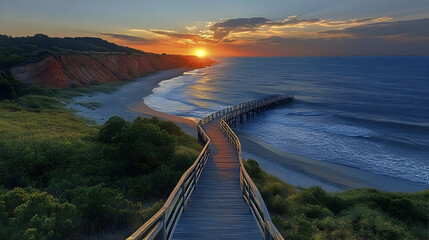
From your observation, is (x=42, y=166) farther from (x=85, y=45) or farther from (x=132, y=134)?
(x=85, y=45)

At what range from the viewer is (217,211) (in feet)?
25.8

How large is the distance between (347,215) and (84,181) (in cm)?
1013

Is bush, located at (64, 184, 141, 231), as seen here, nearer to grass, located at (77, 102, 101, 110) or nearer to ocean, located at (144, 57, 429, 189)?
ocean, located at (144, 57, 429, 189)

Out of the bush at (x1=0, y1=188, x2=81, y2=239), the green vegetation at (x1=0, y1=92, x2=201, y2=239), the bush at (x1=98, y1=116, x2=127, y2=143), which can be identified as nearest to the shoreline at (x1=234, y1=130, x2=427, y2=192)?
the green vegetation at (x1=0, y1=92, x2=201, y2=239)

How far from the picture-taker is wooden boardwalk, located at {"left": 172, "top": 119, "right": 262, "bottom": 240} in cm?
648

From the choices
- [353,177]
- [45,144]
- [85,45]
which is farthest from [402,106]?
[85,45]

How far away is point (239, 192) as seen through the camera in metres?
9.55

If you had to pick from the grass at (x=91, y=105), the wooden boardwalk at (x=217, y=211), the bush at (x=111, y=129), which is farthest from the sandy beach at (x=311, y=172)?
the grass at (x=91, y=105)

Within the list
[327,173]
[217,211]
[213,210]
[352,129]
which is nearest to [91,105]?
[327,173]

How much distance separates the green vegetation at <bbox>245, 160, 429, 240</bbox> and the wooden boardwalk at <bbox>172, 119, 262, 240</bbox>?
1689 millimetres

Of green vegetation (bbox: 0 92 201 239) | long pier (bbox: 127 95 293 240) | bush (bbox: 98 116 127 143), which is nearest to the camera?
long pier (bbox: 127 95 293 240)

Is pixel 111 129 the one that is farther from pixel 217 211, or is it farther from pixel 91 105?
pixel 91 105

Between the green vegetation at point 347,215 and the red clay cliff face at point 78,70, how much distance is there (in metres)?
56.4

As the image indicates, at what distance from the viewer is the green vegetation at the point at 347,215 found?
8703mm
